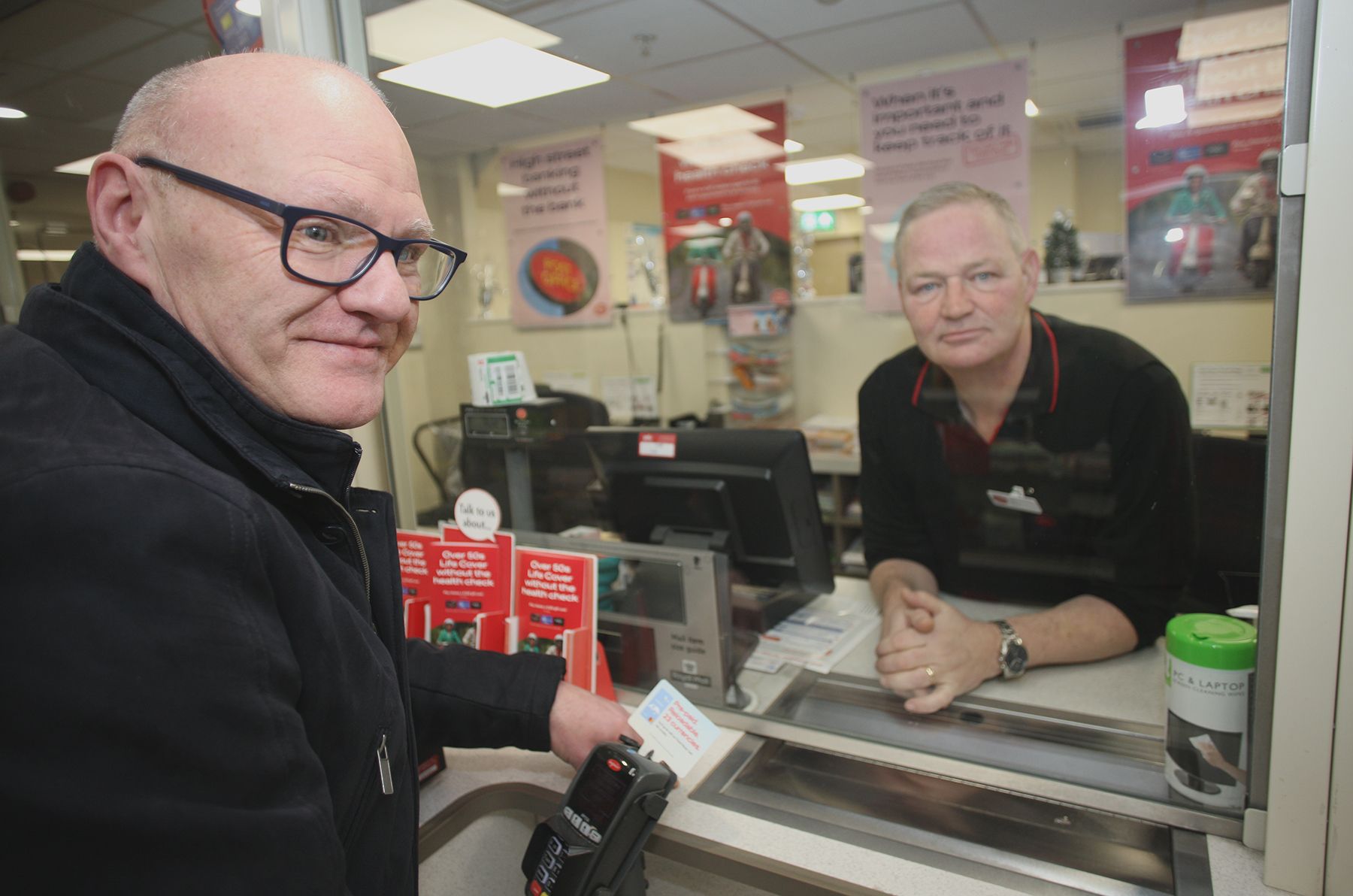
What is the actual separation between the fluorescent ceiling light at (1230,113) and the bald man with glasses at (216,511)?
8.14ft

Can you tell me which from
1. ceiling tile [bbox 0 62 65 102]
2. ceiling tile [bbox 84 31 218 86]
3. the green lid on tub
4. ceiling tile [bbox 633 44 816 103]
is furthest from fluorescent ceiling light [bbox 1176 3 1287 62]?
ceiling tile [bbox 0 62 65 102]

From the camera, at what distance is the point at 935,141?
3.31m

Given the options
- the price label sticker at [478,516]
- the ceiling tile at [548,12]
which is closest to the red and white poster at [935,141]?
the ceiling tile at [548,12]

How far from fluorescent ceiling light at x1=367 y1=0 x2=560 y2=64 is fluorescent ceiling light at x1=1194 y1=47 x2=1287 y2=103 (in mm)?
1877

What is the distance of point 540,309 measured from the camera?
171 inches

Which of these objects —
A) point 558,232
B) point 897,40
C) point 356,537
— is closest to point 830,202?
point 897,40

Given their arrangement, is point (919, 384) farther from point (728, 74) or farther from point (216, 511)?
point (728, 74)

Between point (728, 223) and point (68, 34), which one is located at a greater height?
point (68, 34)

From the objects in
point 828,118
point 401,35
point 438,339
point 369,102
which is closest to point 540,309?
point 828,118

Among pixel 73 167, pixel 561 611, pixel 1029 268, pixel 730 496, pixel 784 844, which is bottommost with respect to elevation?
pixel 784 844

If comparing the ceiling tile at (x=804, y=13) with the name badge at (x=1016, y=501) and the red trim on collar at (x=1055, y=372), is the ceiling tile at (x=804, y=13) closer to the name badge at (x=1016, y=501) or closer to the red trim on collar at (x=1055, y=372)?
the red trim on collar at (x=1055, y=372)

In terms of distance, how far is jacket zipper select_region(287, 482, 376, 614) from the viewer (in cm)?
64

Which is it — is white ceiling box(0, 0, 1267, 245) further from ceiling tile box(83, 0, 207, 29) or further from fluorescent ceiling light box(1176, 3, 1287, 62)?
fluorescent ceiling light box(1176, 3, 1287, 62)

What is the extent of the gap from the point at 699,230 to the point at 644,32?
5.52 feet
